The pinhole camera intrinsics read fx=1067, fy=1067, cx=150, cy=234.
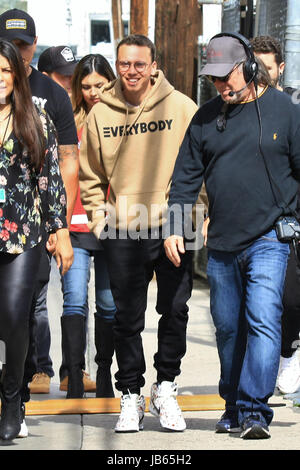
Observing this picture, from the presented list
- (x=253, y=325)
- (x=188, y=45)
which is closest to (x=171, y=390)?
(x=253, y=325)

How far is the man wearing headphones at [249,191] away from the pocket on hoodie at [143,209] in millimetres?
367

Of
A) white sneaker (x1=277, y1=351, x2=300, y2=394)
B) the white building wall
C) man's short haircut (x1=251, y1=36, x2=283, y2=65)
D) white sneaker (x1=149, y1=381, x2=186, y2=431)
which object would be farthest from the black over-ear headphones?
the white building wall

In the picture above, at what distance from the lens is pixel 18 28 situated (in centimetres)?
579

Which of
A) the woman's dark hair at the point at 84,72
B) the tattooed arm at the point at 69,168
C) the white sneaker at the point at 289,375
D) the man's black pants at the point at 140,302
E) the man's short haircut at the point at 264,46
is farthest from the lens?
the woman's dark hair at the point at 84,72

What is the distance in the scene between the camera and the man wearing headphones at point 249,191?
4.86 m

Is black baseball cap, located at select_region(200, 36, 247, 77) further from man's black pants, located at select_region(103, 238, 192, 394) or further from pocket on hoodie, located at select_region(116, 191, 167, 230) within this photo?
man's black pants, located at select_region(103, 238, 192, 394)

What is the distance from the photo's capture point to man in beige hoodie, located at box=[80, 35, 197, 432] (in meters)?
5.39

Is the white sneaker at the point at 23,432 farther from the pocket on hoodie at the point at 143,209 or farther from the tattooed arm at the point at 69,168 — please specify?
the tattooed arm at the point at 69,168

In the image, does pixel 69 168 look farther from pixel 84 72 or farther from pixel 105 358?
pixel 105 358

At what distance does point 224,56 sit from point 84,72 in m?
1.95

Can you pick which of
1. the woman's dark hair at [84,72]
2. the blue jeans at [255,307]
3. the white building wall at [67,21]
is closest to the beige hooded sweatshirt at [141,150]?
the blue jeans at [255,307]

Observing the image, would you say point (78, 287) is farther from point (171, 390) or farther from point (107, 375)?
point (171, 390)

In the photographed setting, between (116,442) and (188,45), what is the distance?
8.83 metres

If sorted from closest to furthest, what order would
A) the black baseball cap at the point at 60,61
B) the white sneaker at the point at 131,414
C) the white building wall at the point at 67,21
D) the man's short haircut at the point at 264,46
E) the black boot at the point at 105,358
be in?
the white sneaker at the point at 131,414 → the man's short haircut at the point at 264,46 → the black boot at the point at 105,358 → the black baseball cap at the point at 60,61 → the white building wall at the point at 67,21
